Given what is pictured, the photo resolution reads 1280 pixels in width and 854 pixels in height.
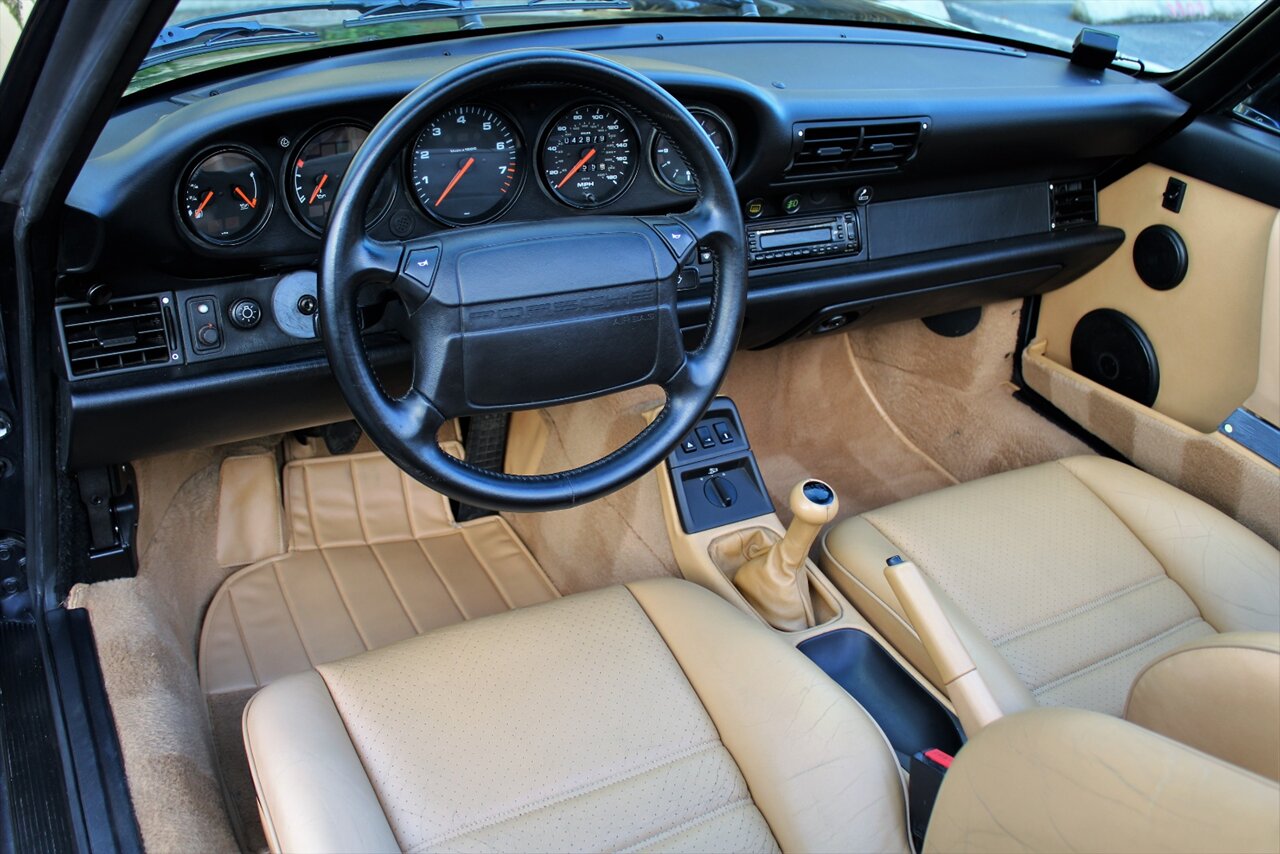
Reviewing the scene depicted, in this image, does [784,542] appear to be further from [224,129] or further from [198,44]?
[198,44]

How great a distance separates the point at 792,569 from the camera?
180cm

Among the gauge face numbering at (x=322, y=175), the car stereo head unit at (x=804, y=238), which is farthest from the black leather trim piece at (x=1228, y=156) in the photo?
the gauge face numbering at (x=322, y=175)

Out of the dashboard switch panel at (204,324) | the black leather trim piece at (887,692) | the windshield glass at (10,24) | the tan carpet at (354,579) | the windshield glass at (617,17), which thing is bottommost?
the tan carpet at (354,579)

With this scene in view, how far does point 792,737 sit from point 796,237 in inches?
42.8

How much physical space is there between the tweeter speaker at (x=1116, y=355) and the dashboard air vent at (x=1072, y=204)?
23 cm

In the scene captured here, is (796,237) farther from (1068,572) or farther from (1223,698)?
(1223,698)

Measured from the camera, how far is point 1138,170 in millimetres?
2385

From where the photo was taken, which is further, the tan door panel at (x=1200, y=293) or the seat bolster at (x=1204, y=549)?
the tan door panel at (x=1200, y=293)

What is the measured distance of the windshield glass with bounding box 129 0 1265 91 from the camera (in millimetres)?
1629

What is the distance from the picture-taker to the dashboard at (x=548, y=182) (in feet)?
4.78

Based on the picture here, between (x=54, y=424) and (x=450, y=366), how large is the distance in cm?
74

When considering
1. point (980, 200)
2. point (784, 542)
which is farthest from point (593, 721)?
point (980, 200)

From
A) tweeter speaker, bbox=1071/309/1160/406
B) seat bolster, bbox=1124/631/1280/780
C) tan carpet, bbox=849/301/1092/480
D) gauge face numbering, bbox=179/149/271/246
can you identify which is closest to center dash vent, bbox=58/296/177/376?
gauge face numbering, bbox=179/149/271/246

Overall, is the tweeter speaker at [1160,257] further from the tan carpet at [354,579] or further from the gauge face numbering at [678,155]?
the tan carpet at [354,579]
